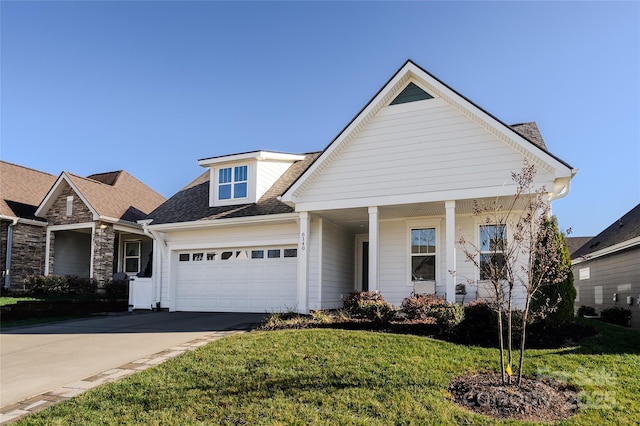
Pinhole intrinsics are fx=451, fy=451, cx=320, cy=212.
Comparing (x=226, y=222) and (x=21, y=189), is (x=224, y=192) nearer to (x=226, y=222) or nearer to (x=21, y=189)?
(x=226, y=222)

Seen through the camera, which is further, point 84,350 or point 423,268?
point 423,268

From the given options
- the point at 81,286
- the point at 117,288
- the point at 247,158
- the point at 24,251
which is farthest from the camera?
the point at 24,251

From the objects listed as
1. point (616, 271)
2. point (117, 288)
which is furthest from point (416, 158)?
point (117, 288)

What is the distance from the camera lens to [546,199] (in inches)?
456

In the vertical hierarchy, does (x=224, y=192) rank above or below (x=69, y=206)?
above

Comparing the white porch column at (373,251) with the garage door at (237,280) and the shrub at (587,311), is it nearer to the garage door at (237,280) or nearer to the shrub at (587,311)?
the garage door at (237,280)

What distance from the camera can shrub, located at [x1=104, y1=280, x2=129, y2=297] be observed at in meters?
19.5

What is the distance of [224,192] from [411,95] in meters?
7.94

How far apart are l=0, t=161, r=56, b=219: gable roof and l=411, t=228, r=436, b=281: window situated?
56.6ft

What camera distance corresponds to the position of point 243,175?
656 inches

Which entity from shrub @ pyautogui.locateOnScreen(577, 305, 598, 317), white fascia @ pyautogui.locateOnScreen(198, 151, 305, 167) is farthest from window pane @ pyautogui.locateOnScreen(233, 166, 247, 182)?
shrub @ pyautogui.locateOnScreen(577, 305, 598, 317)

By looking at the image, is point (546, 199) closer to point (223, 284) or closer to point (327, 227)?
point (327, 227)

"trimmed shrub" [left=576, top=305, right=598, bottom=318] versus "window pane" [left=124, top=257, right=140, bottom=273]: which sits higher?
"window pane" [left=124, top=257, right=140, bottom=273]

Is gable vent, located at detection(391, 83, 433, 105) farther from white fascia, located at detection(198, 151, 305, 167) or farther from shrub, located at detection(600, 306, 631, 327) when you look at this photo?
shrub, located at detection(600, 306, 631, 327)
